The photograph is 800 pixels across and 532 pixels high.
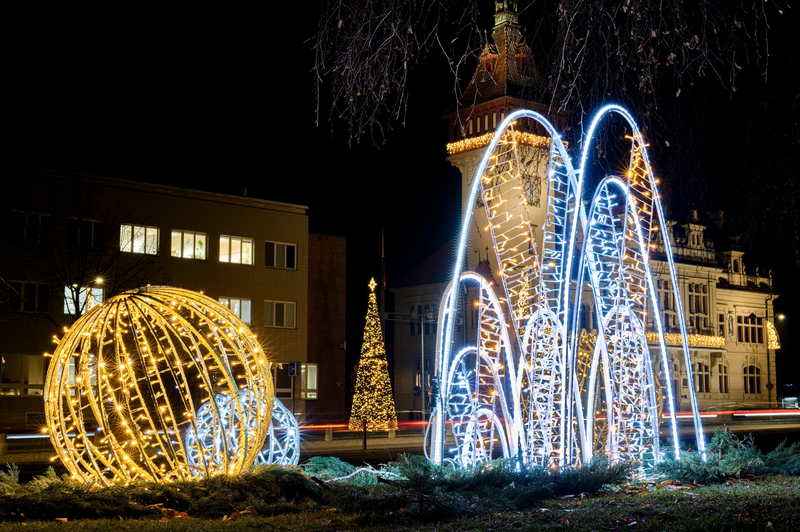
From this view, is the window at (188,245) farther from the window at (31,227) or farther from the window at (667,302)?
the window at (667,302)

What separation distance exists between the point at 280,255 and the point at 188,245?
4861 millimetres

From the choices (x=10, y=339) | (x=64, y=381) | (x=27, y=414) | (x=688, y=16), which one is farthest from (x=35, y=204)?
(x=688, y=16)

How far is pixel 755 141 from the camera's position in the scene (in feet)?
38.1

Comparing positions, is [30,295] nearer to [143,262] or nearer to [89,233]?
[89,233]

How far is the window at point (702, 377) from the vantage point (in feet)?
210

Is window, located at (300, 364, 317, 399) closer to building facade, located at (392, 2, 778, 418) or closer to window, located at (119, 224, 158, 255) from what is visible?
window, located at (119, 224, 158, 255)

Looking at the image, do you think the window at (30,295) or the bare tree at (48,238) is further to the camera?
the window at (30,295)

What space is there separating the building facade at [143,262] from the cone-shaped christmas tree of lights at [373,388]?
5372mm

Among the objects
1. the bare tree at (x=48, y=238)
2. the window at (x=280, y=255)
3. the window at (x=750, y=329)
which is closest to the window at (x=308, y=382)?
the window at (x=280, y=255)

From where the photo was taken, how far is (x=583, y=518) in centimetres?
926

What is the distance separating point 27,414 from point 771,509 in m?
32.2

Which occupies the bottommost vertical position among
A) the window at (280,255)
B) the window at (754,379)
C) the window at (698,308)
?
the window at (754,379)

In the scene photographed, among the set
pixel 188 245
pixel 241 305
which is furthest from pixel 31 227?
pixel 241 305

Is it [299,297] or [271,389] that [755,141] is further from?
[299,297]
